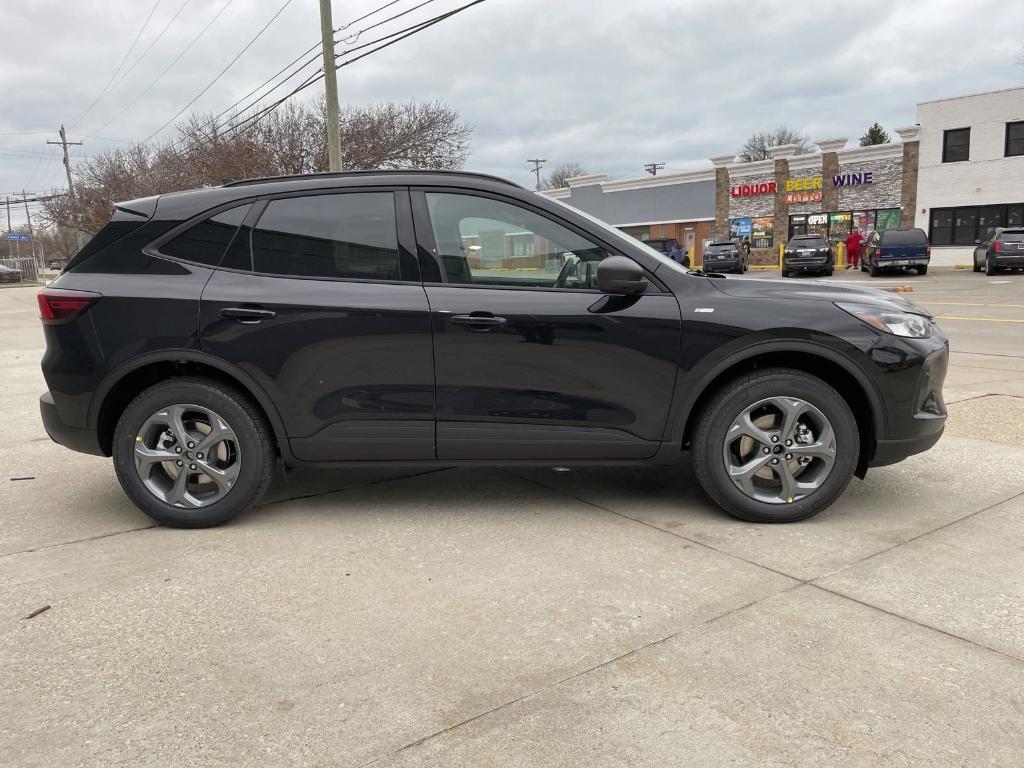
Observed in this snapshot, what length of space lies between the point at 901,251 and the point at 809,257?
11.4 ft

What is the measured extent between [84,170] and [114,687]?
167 ft

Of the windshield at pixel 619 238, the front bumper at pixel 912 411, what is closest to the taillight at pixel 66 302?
the windshield at pixel 619 238

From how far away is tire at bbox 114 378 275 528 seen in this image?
3.92 metres

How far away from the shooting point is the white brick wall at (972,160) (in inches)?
1385

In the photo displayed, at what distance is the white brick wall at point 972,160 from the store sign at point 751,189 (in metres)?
7.56

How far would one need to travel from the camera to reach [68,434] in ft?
13.3

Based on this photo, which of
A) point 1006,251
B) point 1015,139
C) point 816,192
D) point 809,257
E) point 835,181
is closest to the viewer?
point 1006,251

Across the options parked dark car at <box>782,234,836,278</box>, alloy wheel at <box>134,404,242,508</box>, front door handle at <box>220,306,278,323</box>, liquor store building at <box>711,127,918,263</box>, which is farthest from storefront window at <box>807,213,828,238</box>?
alloy wheel at <box>134,404,242,508</box>

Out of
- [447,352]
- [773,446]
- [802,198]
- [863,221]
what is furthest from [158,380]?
[802,198]

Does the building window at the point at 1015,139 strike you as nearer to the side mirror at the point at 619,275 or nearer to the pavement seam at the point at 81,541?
the side mirror at the point at 619,275

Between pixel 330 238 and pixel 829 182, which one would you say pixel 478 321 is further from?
pixel 829 182

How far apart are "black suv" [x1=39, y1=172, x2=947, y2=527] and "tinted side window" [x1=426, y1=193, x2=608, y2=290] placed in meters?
0.01

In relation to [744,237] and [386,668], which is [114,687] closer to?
[386,668]

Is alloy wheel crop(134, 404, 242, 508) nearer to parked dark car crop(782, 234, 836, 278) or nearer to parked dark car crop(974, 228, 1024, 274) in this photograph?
parked dark car crop(782, 234, 836, 278)
